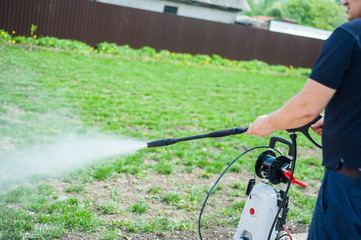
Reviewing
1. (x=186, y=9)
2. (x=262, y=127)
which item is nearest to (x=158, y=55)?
(x=186, y=9)

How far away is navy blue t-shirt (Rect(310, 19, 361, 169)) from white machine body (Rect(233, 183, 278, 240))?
591 mm

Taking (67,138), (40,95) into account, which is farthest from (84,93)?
(67,138)

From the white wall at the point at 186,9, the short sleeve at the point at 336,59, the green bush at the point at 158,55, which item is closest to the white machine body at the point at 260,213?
the short sleeve at the point at 336,59

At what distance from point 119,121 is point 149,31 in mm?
9593

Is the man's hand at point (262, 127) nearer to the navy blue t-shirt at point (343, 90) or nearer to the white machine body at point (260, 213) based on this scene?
the navy blue t-shirt at point (343, 90)

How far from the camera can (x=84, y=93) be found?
7074mm

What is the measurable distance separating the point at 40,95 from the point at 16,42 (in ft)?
18.4

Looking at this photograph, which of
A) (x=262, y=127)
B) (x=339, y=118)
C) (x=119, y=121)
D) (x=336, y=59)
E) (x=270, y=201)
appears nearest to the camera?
(x=336, y=59)

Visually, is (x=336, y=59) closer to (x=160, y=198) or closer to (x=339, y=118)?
(x=339, y=118)

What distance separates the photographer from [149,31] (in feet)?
48.8

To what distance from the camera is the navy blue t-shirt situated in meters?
1.49

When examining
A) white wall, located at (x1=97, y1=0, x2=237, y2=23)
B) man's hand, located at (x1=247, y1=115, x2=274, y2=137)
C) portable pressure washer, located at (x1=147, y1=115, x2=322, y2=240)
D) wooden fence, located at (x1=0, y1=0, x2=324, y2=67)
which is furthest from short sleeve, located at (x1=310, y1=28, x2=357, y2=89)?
white wall, located at (x1=97, y1=0, x2=237, y2=23)

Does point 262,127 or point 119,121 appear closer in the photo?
point 262,127

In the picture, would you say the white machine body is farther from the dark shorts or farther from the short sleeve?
the short sleeve
